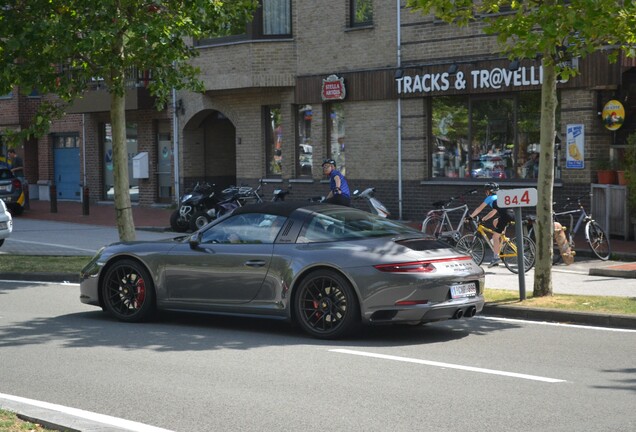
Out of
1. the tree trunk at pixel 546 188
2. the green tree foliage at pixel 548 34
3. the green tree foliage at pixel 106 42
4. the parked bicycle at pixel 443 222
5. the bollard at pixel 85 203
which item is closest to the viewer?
the green tree foliage at pixel 548 34

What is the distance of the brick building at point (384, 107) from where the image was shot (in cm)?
2148

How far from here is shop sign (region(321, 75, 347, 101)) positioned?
84.9ft

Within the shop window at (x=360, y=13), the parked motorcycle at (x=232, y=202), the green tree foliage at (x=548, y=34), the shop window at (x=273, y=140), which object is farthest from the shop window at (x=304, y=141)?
the green tree foliage at (x=548, y=34)

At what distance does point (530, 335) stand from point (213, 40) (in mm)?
19506

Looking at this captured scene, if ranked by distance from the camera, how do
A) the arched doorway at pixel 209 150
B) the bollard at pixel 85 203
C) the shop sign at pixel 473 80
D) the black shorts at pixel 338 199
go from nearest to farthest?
1. the black shorts at pixel 338 199
2. the shop sign at pixel 473 80
3. the bollard at pixel 85 203
4. the arched doorway at pixel 209 150

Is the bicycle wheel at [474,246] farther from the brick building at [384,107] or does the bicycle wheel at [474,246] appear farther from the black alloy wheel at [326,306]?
the black alloy wheel at [326,306]

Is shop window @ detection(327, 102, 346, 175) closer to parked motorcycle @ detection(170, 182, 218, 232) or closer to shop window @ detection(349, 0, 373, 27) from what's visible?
shop window @ detection(349, 0, 373, 27)

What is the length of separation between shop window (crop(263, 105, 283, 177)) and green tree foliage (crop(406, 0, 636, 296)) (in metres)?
14.9

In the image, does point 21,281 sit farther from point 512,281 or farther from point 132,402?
point 132,402

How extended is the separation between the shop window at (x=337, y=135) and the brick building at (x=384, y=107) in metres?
0.03

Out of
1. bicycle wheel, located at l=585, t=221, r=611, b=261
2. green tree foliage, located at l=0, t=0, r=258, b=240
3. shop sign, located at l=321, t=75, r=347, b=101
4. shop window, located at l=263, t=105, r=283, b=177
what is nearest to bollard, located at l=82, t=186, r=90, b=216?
shop window, located at l=263, t=105, r=283, b=177

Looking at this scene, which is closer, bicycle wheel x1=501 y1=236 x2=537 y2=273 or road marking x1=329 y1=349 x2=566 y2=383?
road marking x1=329 y1=349 x2=566 y2=383

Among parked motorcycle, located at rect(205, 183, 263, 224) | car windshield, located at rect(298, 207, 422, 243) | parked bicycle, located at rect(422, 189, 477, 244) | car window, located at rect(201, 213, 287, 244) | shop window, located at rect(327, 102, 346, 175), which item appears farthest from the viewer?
shop window, located at rect(327, 102, 346, 175)

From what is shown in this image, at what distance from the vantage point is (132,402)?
7.59m
